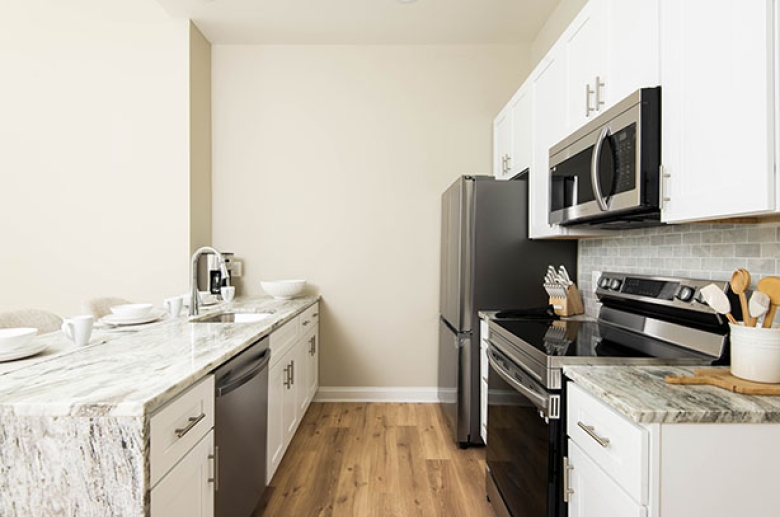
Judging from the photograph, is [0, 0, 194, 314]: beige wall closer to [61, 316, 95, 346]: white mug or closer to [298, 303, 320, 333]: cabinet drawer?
[298, 303, 320, 333]: cabinet drawer

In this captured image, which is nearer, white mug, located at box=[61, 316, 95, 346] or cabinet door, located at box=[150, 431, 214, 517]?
cabinet door, located at box=[150, 431, 214, 517]

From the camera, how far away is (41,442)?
988 millimetres

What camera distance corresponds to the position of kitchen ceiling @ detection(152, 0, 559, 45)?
117 inches

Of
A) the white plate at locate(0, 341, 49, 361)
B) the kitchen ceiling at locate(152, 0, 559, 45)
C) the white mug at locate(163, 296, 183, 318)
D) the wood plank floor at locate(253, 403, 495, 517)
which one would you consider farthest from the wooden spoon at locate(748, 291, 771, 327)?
the kitchen ceiling at locate(152, 0, 559, 45)

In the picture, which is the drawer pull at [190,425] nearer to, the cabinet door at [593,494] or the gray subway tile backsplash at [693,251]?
the cabinet door at [593,494]

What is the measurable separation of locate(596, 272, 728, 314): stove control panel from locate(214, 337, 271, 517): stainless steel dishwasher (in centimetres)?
167

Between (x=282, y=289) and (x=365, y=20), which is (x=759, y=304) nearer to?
(x=282, y=289)

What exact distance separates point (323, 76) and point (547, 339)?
9.43ft

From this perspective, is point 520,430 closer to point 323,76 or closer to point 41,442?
point 41,442

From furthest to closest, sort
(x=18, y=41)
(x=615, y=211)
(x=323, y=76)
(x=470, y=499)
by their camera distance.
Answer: (x=323, y=76)
(x=18, y=41)
(x=470, y=499)
(x=615, y=211)

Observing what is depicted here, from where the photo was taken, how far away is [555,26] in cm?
298

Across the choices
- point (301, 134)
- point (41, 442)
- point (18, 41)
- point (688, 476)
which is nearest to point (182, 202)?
point (301, 134)

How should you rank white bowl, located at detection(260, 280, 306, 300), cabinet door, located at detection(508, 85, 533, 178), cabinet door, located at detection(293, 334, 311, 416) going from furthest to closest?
white bowl, located at detection(260, 280, 306, 300)
cabinet door, located at detection(293, 334, 311, 416)
cabinet door, located at detection(508, 85, 533, 178)

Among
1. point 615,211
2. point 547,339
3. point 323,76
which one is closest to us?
point 615,211
